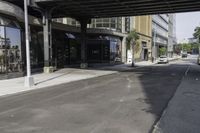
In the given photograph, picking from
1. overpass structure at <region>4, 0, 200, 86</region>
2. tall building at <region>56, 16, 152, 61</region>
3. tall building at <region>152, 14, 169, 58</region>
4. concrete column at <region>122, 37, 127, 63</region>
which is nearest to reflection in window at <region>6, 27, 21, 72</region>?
overpass structure at <region>4, 0, 200, 86</region>

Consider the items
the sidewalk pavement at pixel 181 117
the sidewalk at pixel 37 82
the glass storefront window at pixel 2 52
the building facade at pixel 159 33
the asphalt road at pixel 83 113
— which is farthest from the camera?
the building facade at pixel 159 33

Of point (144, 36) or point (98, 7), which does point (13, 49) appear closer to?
point (98, 7)

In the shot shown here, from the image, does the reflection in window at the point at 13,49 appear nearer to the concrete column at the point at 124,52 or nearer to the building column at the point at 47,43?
the building column at the point at 47,43

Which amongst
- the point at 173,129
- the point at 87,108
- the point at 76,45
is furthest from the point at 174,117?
the point at 76,45

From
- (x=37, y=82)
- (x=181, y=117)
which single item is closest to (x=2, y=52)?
(x=37, y=82)

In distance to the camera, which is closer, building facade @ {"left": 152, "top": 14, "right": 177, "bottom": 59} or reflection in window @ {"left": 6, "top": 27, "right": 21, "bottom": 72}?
reflection in window @ {"left": 6, "top": 27, "right": 21, "bottom": 72}

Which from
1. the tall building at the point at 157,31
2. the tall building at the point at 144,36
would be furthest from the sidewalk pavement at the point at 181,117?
the tall building at the point at 157,31

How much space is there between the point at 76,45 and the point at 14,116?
3639 cm

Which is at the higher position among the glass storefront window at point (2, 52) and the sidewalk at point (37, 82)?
the glass storefront window at point (2, 52)

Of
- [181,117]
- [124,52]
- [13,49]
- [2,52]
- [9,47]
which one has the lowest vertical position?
[181,117]

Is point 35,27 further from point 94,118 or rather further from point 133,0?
point 94,118

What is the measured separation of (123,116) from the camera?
941cm

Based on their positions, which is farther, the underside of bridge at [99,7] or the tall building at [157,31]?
the tall building at [157,31]

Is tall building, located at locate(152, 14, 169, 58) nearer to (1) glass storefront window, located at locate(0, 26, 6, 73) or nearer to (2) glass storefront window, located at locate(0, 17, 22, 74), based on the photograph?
(2) glass storefront window, located at locate(0, 17, 22, 74)
